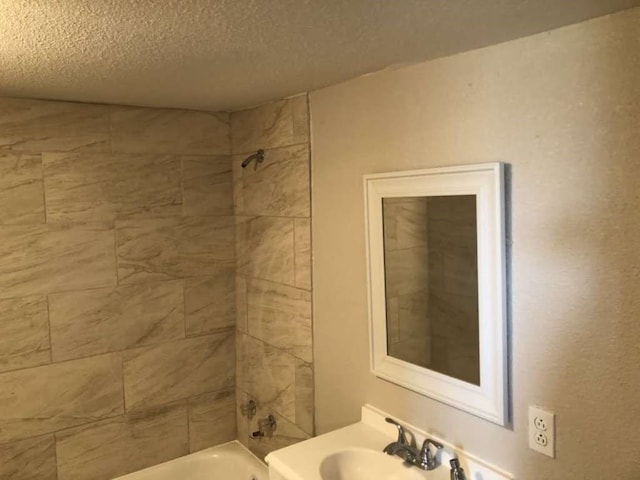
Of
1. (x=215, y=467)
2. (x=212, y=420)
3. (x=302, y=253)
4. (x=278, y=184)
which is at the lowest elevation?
(x=215, y=467)

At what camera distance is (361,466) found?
1.88m

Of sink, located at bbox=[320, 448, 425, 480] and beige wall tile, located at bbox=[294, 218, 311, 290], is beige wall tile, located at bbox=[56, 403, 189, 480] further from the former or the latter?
sink, located at bbox=[320, 448, 425, 480]

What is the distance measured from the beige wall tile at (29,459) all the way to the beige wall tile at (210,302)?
824 millimetres

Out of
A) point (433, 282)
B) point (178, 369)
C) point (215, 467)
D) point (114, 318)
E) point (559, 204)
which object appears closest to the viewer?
point (559, 204)

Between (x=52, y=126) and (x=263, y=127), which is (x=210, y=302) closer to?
(x=263, y=127)

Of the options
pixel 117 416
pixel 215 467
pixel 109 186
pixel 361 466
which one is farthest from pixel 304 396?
pixel 109 186

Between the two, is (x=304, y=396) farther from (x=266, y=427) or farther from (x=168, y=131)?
(x=168, y=131)

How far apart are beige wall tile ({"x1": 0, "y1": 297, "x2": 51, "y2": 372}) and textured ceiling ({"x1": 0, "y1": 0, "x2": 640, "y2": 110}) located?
941 millimetres

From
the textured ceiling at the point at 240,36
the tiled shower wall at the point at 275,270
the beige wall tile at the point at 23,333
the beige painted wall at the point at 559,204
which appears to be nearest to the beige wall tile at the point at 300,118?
the tiled shower wall at the point at 275,270

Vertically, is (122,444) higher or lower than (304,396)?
lower

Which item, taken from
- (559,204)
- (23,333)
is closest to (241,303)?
(23,333)

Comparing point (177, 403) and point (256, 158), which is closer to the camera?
point (256, 158)

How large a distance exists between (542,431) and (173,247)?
1.94 m

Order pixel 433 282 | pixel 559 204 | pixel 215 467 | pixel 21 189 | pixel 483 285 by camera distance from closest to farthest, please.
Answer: pixel 559 204 < pixel 483 285 < pixel 433 282 < pixel 21 189 < pixel 215 467
